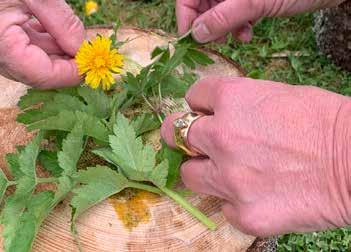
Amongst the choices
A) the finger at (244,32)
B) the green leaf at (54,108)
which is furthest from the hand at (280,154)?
the finger at (244,32)

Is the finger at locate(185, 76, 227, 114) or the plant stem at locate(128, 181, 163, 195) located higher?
the finger at locate(185, 76, 227, 114)

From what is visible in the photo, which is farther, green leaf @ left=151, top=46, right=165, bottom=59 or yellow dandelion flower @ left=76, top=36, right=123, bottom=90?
green leaf @ left=151, top=46, right=165, bottom=59

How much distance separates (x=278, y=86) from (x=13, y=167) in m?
Result: 0.69

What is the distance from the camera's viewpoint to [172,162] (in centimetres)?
142

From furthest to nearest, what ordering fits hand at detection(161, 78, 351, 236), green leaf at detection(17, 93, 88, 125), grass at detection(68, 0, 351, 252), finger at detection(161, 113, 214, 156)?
grass at detection(68, 0, 351, 252) < green leaf at detection(17, 93, 88, 125) < finger at detection(161, 113, 214, 156) < hand at detection(161, 78, 351, 236)

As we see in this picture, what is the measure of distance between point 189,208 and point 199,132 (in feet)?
0.74

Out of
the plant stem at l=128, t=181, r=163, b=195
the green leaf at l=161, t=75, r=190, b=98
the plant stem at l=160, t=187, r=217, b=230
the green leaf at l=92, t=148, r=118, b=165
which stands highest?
the green leaf at l=161, t=75, r=190, b=98

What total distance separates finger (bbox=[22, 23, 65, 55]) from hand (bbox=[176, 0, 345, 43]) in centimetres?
41

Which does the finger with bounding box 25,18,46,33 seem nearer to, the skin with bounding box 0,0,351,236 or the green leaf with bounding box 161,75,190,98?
the skin with bounding box 0,0,351,236

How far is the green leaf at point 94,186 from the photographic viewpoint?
4.38 ft

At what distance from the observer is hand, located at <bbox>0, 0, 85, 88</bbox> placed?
1.45 metres

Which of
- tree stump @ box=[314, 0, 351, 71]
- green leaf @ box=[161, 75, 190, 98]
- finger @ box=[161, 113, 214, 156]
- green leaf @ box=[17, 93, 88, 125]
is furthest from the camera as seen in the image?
tree stump @ box=[314, 0, 351, 71]

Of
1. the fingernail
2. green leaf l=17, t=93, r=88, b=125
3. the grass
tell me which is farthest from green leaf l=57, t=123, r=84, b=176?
the grass

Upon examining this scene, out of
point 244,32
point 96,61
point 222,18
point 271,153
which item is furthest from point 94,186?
point 244,32
